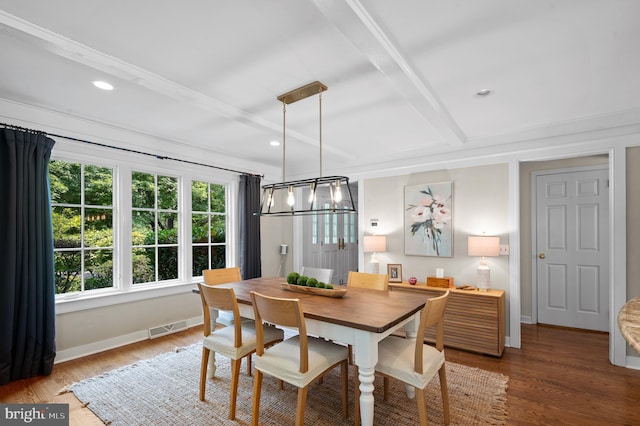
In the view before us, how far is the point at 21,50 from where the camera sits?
1997 mm

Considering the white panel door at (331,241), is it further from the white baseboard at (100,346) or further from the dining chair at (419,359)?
the dining chair at (419,359)

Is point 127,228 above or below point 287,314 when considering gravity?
above

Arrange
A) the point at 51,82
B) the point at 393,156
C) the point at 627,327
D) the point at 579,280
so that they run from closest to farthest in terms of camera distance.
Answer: the point at 627,327 < the point at 51,82 < the point at 579,280 < the point at 393,156

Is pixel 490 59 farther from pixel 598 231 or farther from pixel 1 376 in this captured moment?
pixel 1 376

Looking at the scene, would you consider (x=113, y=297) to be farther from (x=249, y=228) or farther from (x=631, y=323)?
(x=631, y=323)

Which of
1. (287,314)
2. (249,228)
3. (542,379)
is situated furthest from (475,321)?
(249,228)

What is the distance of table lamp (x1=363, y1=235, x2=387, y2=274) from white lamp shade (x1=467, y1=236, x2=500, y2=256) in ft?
3.68

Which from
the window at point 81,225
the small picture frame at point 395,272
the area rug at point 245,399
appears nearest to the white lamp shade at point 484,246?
the small picture frame at point 395,272

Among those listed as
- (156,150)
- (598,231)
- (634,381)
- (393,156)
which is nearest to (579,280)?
(598,231)

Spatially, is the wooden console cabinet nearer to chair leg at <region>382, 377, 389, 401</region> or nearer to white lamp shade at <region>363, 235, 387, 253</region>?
white lamp shade at <region>363, 235, 387, 253</region>

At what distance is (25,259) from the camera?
2738 mm

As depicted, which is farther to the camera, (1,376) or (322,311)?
(1,376)

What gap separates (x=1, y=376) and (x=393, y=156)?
14.9 feet

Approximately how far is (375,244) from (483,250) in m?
1.32
